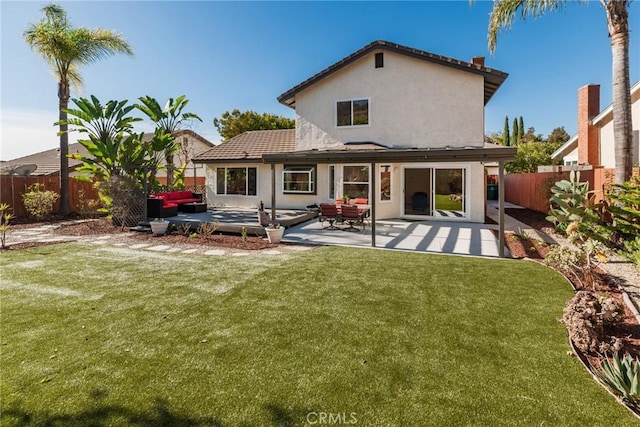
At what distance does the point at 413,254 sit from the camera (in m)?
9.13

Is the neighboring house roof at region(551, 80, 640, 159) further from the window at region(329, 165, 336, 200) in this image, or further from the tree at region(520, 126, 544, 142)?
the tree at region(520, 126, 544, 142)

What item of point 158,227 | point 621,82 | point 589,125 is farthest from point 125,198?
point 589,125

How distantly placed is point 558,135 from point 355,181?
156 feet

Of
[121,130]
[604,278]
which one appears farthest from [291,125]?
[604,278]

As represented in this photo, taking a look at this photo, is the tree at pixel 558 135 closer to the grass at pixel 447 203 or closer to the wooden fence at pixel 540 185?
the wooden fence at pixel 540 185

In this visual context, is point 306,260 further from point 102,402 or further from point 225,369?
point 102,402

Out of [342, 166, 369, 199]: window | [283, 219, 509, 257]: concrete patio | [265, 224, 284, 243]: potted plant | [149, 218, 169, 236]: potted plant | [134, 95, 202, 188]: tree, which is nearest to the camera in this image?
[283, 219, 509, 257]: concrete patio

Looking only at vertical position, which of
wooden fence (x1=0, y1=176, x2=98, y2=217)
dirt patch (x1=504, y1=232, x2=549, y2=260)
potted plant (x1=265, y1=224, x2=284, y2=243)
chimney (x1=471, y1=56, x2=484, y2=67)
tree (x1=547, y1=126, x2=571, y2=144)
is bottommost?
dirt patch (x1=504, y1=232, x2=549, y2=260)

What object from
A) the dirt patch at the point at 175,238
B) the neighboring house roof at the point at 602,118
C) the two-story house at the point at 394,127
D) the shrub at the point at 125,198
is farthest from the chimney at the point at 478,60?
the shrub at the point at 125,198

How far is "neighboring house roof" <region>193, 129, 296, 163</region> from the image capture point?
65.2 feet

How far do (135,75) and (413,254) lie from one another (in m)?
19.0

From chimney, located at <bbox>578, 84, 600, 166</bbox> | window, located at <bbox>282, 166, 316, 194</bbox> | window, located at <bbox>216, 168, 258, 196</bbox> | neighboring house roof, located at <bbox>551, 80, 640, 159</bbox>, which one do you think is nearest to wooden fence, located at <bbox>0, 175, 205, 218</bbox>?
window, located at <bbox>216, 168, 258, 196</bbox>

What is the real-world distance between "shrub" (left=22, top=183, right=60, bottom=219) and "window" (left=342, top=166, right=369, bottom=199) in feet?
50.8

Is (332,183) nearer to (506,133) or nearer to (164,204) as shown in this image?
(164,204)
